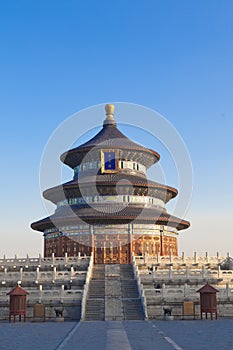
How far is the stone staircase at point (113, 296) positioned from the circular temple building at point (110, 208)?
44.6 ft

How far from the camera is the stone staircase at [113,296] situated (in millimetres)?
31141

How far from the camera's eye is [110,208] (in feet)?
188

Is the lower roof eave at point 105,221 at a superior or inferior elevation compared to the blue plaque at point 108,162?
inferior

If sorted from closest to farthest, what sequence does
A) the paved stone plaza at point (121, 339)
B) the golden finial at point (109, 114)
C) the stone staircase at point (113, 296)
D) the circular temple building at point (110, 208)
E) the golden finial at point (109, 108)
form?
the paved stone plaza at point (121, 339)
the stone staircase at point (113, 296)
the circular temple building at point (110, 208)
the golden finial at point (109, 114)
the golden finial at point (109, 108)

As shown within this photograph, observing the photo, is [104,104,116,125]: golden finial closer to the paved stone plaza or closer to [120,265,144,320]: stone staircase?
[120,265,144,320]: stone staircase

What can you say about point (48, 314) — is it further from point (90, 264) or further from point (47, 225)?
point (47, 225)

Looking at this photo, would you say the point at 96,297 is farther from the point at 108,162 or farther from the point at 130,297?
the point at 108,162

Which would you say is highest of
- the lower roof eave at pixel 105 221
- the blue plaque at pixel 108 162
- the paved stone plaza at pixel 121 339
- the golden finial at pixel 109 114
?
the golden finial at pixel 109 114

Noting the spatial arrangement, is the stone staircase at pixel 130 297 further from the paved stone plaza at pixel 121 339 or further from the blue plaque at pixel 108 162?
the blue plaque at pixel 108 162

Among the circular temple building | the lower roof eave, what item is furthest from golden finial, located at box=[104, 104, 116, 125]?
the lower roof eave

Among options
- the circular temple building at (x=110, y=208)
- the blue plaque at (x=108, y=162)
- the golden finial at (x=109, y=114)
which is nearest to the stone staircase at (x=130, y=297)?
the circular temple building at (x=110, y=208)

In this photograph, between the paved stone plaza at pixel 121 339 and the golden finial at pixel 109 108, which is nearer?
the paved stone plaza at pixel 121 339

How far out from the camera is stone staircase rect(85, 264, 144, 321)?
3114 cm

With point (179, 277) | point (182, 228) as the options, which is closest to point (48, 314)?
point (179, 277)
